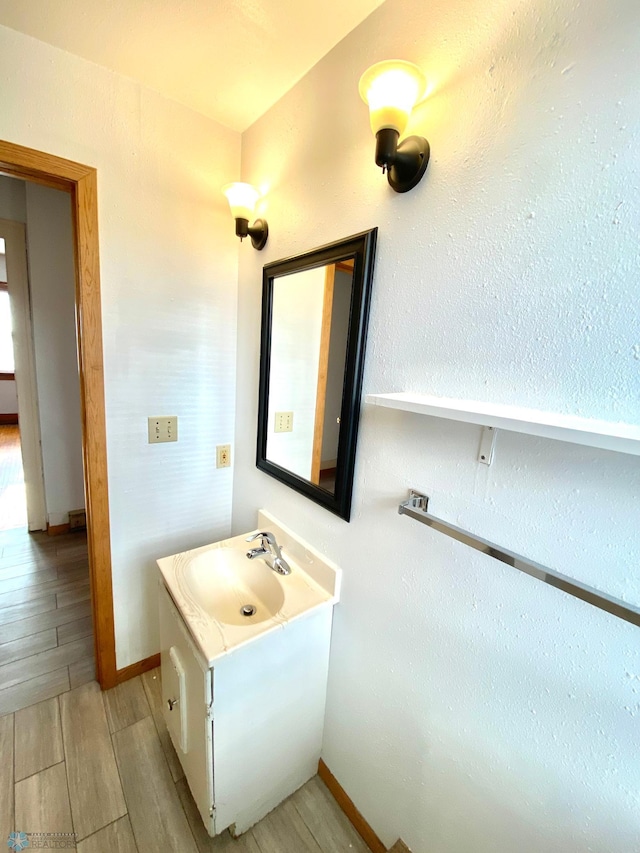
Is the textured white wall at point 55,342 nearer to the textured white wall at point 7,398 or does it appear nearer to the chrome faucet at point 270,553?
the chrome faucet at point 270,553

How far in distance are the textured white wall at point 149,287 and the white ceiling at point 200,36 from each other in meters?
0.08

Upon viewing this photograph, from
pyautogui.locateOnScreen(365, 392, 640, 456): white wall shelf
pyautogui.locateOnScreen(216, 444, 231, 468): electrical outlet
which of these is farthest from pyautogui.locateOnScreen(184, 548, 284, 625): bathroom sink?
pyautogui.locateOnScreen(365, 392, 640, 456): white wall shelf

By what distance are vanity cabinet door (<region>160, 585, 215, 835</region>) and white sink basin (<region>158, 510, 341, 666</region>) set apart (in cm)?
6

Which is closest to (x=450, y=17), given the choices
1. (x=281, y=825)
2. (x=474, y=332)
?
(x=474, y=332)

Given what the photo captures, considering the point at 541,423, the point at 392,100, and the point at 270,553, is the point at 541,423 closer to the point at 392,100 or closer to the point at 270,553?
the point at 392,100

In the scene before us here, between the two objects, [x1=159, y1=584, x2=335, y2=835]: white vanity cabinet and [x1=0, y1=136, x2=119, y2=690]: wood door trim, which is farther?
[x1=0, y1=136, x2=119, y2=690]: wood door trim

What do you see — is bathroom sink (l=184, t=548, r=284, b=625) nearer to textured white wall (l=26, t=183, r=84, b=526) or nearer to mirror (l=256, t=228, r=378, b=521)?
mirror (l=256, t=228, r=378, b=521)

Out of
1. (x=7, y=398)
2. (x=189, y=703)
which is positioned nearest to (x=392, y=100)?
(x=189, y=703)

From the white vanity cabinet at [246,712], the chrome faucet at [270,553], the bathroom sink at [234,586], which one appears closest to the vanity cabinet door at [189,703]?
the white vanity cabinet at [246,712]

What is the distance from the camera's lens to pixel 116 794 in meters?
1.21

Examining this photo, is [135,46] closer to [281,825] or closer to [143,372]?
[143,372]

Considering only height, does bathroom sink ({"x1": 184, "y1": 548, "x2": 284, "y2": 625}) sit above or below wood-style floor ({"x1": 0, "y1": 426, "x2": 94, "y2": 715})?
above

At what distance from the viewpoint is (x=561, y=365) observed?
63 centimetres

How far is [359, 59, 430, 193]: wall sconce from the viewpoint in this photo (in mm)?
713
